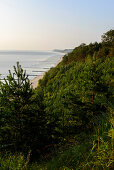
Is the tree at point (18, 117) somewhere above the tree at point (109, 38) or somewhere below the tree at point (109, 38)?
below

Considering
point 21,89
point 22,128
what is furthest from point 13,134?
point 21,89

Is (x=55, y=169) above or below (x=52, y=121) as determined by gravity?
above

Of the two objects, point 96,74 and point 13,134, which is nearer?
point 13,134

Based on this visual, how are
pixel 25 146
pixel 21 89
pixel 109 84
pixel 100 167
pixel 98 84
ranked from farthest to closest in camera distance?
pixel 109 84 < pixel 98 84 < pixel 21 89 < pixel 25 146 < pixel 100 167

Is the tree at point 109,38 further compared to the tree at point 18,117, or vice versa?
the tree at point 109,38

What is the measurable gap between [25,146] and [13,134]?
2.61 ft

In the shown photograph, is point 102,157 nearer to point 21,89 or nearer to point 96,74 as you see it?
point 21,89

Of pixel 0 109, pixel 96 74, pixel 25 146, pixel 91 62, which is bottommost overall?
pixel 25 146

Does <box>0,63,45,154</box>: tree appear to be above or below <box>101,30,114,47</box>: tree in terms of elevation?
below

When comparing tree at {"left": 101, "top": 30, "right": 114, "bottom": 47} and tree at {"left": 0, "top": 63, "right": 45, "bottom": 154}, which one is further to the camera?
tree at {"left": 101, "top": 30, "right": 114, "bottom": 47}

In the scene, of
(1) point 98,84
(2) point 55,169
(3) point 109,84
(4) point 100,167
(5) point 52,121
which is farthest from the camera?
(3) point 109,84

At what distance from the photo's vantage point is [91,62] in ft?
30.4

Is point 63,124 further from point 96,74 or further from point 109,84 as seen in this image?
point 109,84

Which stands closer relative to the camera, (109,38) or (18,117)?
(18,117)
